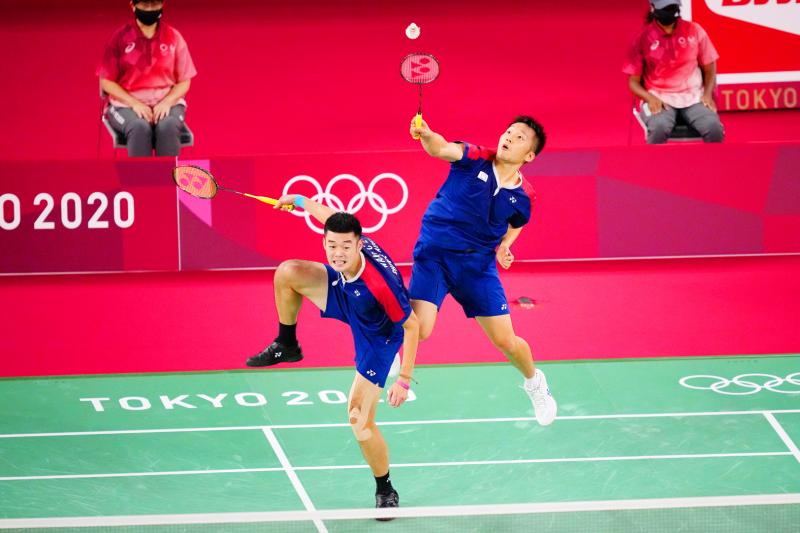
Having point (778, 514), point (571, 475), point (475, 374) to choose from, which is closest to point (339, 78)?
point (475, 374)

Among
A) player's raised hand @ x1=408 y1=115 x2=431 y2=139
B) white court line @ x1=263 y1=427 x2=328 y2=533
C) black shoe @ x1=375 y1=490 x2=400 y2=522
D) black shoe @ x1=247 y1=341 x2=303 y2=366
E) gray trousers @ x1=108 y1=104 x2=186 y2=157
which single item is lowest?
white court line @ x1=263 y1=427 x2=328 y2=533

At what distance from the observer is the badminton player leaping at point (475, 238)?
6.92m

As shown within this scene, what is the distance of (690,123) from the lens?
11.1 m

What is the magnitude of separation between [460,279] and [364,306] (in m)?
1.16

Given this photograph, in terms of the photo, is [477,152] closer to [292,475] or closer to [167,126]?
[292,475]

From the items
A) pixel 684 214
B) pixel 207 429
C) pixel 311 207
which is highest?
pixel 311 207

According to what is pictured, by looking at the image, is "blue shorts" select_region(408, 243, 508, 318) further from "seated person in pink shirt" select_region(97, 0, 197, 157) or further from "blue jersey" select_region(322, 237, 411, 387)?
"seated person in pink shirt" select_region(97, 0, 197, 157)

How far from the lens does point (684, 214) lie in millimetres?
10516

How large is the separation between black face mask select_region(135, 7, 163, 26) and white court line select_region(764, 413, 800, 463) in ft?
20.6

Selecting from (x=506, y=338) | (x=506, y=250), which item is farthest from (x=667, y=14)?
(x=506, y=338)

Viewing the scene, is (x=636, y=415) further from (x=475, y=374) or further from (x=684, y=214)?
(x=684, y=214)

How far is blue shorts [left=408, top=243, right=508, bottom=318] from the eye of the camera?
700 cm

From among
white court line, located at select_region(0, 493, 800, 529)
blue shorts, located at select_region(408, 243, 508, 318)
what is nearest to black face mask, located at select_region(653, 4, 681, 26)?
blue shorts, located at select_region(408, 243, 508, 318)

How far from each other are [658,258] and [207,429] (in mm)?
4873
